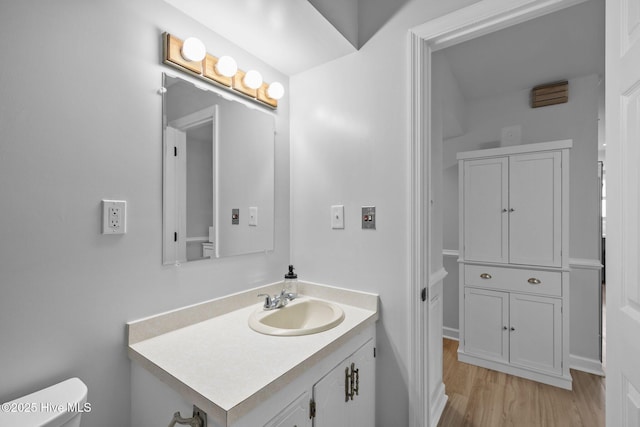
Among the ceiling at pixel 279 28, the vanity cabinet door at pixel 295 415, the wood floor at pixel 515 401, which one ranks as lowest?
the wood floor at pixel 515 401

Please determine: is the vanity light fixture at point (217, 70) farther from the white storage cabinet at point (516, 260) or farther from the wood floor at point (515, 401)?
the wood floor at point (515, 401)

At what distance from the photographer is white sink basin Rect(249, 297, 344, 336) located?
1323 millimetres

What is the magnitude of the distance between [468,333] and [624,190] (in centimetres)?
213

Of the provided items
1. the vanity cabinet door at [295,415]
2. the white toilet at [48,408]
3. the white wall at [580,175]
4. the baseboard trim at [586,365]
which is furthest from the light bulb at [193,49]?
the baseboard trim at [586,365]

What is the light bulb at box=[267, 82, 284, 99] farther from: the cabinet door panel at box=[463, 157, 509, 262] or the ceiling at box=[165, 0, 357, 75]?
the cabinet door panel at box=[463, 157, 509, 262]

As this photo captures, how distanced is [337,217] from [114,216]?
1.01m

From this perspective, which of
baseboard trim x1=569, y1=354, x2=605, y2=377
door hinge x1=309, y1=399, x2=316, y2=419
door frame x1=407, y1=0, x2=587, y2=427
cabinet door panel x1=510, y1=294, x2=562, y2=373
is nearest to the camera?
door hinge x1=309, y1=399, x2=316, y2=419

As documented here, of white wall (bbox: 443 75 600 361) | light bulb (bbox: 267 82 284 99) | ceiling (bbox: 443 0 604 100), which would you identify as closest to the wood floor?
white wall (bbox: 443 75 600 361)

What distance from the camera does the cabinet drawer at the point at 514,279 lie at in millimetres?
2209

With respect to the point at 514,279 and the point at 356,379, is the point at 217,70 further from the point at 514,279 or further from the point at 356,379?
the point at 514,279

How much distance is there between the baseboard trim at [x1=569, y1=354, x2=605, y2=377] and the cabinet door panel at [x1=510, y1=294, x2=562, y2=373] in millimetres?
492

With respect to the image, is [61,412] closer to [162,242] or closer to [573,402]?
[162,242]

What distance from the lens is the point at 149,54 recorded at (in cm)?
115

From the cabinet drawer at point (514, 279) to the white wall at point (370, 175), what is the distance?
1445 millimetres
